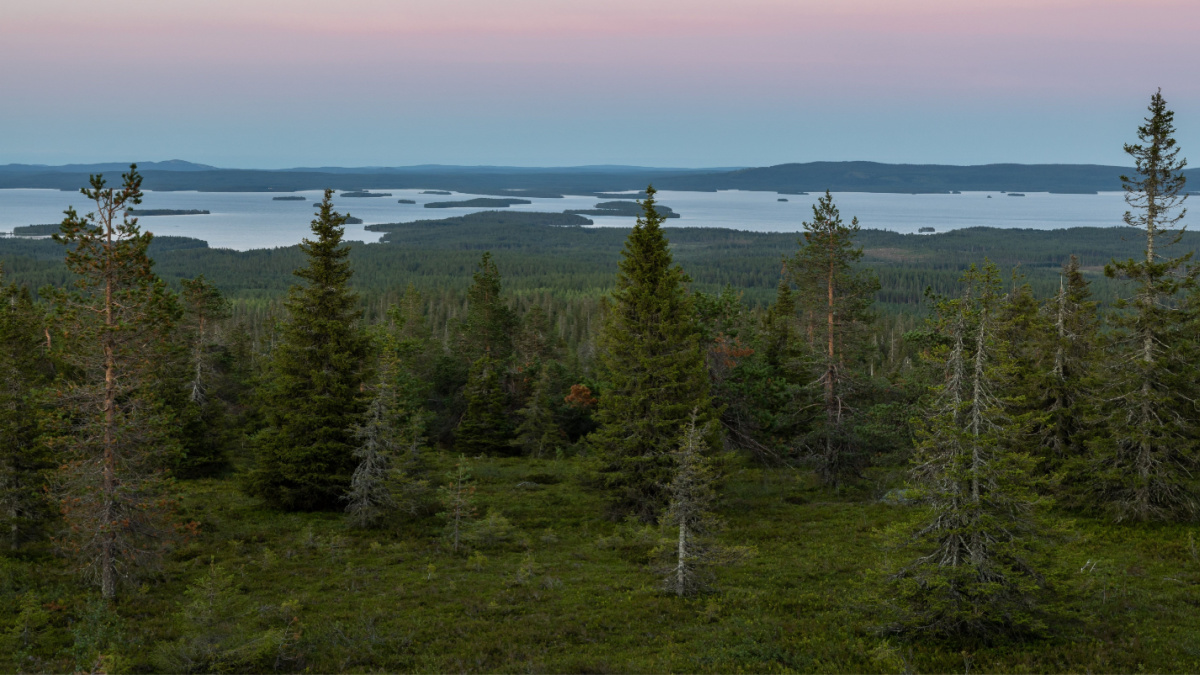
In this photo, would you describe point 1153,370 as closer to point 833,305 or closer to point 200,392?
point 833,305

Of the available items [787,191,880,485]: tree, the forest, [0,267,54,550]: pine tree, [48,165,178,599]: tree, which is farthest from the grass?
[787,191,880,485]: tree

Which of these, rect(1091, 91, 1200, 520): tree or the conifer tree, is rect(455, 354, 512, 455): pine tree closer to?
the conifer tree

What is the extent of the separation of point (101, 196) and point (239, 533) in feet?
46.5

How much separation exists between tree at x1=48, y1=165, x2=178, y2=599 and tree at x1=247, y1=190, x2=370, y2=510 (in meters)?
10.2

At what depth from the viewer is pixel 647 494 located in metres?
30.1

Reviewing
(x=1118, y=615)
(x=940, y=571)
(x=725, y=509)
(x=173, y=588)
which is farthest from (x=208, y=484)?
(x=1118, y=615)

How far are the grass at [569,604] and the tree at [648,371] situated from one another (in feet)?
8.25

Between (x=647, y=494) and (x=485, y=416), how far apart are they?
79.6ft

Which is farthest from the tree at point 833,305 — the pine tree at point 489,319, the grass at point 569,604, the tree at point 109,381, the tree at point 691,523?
the tree at point 109,381

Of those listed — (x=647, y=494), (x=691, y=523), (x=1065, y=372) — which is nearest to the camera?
(x=691, y=523)

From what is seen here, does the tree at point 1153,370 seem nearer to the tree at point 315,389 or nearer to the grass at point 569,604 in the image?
the grass at point 569,604

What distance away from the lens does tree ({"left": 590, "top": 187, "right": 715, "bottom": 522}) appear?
2877 centimetres

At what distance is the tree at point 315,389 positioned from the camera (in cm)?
3086

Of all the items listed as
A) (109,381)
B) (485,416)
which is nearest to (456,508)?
(109,381)
